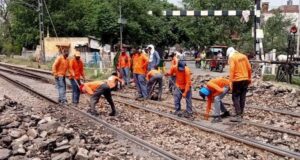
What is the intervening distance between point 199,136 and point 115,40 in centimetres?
4112

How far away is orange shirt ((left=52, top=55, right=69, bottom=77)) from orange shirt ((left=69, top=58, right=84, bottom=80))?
35cm

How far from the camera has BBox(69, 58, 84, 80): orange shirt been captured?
Answer: 50.4 ft

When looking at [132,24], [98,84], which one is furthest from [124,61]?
[132,24]

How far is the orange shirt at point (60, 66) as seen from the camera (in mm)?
15688

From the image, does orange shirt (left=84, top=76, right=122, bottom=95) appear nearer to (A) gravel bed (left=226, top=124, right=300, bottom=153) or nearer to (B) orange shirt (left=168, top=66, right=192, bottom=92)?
(B) orange shirt (left=168, top=66, right=192, bottom=92)

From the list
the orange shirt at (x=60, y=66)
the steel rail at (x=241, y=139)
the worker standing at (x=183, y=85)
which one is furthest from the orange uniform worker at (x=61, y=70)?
the worker standing at (x=183, y=85)

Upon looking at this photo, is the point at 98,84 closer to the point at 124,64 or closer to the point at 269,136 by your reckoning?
the point at 269,136

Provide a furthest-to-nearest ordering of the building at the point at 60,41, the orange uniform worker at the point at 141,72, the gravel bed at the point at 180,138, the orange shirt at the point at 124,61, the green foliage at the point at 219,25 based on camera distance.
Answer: the building at the point at 60,41
the green foliage at the point at 219,25
the orange shirt at the point at 124,61
the orange uniform worker at the point at 141,72
the gravel bed at the point at 180,138

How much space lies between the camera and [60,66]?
15781 millimetres

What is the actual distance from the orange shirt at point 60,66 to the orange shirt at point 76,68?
1.16 feet

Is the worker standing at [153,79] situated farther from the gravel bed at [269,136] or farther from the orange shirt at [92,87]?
the gravel bed at [269,136]

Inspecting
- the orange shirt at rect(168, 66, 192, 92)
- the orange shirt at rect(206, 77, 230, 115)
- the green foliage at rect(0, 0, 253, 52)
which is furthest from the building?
the orange shirt at rect(206, 77, 230, 115)

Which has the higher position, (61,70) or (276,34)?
(276,34)

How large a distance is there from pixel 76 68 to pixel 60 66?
0.65 m
